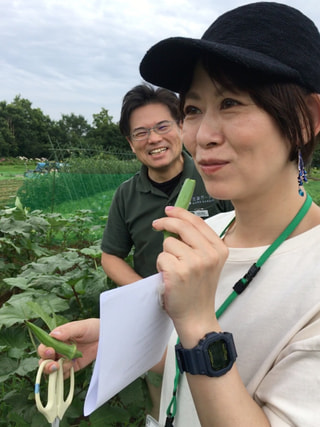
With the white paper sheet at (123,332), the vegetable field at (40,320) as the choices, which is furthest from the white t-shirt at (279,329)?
the vegetable field at (40,320)

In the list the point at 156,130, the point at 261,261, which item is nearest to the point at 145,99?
the point at 156,130

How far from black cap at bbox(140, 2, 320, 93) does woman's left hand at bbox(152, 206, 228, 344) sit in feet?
1.21

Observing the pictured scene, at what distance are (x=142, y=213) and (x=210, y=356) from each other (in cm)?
166

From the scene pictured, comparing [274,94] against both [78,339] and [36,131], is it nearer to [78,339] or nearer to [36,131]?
[78,339]

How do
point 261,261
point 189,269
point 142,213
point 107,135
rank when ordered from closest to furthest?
point 189,269 < point 261,261 < point 142,213 < point 107,135

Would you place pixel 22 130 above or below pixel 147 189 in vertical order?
below

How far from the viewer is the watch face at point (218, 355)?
73 centimetres

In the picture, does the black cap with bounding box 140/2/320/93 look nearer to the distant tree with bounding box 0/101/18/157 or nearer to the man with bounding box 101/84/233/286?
the man with bounding box 101/84/233/286

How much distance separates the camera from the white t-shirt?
0.72m

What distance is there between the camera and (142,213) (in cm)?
234

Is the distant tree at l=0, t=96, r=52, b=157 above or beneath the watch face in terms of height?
beneath

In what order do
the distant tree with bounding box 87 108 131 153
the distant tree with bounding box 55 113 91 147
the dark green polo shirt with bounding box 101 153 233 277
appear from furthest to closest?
the distant tree with bounding box 55 113 91 147 → the distant tree with bounding box 87 108 131 153 → the dark green polo shirt with bounding box 101 153 233 277

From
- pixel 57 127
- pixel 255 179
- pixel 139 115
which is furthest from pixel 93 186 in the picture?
pixel 57 127

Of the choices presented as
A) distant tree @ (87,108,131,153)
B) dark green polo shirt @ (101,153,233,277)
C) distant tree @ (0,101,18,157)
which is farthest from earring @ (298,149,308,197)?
distant tree @ (0,101,18,157)
